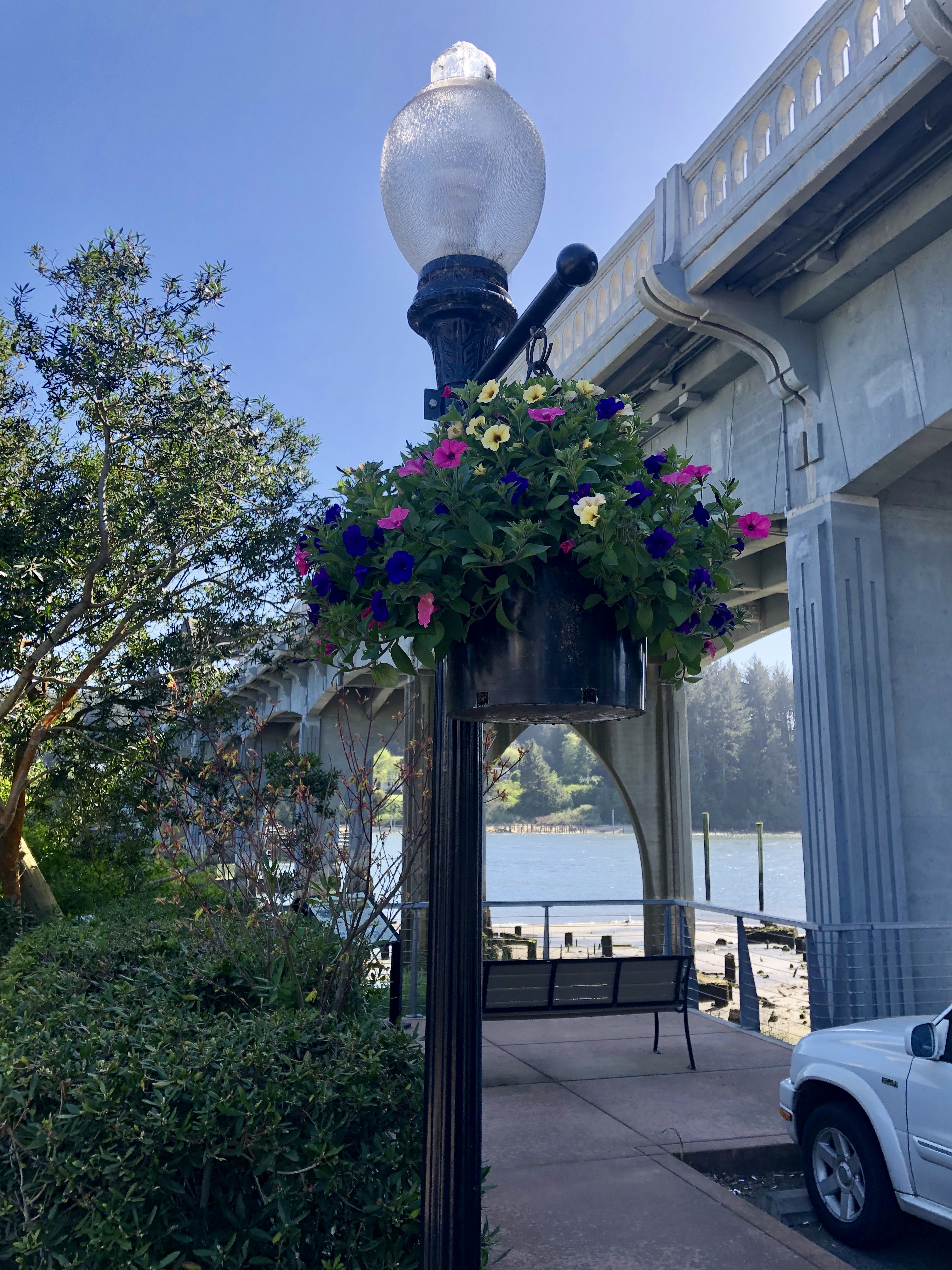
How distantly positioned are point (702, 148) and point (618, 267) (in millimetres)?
1809

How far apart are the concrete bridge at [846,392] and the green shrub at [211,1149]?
6.03 metres

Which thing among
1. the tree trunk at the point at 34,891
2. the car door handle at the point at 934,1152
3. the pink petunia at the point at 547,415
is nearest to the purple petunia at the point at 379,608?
the pink petunia at the point at 547,415

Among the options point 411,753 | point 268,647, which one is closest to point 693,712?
point 268,647

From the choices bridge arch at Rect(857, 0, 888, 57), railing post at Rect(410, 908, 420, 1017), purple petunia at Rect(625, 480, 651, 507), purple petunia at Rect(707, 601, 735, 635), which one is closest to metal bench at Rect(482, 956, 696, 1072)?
railing post at Rect(410, 908, 420, 1017)

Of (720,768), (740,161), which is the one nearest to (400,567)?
(740,161)

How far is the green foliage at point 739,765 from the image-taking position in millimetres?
91562

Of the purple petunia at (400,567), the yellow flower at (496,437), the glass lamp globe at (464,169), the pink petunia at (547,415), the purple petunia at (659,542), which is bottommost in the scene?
the purple petunia at (400,567)

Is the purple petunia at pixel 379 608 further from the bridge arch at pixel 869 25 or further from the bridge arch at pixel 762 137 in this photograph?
the bridge arch at pixel 762 137

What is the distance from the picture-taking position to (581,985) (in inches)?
287

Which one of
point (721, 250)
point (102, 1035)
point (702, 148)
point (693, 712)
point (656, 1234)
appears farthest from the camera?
point (693, 712)

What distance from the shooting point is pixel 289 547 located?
545 inches

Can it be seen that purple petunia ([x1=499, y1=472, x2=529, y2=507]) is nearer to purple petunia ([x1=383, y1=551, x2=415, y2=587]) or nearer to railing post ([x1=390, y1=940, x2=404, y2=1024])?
purple petunia ([x1=383, y1=551, x2=415, y2=587])

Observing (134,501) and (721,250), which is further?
(134,501)

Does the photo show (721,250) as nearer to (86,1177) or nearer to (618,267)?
(618,267)
